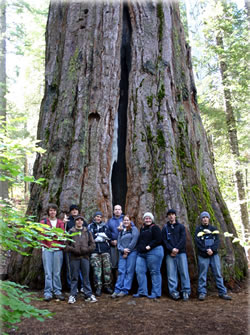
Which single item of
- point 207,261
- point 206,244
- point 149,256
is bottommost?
point 207,261

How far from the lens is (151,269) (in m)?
5.90

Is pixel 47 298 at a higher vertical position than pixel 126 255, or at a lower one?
lower

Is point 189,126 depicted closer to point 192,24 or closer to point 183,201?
point 183,201

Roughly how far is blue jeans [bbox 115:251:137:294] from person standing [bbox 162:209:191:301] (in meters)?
0.65

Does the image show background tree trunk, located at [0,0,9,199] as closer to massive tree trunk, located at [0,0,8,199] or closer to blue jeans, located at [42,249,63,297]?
massive tree trunk, located at [0,0,8,199]

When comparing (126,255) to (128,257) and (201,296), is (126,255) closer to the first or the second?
(128,257)

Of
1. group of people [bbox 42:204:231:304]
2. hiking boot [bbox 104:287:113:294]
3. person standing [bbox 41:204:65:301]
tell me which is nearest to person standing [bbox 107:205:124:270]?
group of people [bbox 42:204:231:304]

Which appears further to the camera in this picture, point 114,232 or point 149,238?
point 114,232

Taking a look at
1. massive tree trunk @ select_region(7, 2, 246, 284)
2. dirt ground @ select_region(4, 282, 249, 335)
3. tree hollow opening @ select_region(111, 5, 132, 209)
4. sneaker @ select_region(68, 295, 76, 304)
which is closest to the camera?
dirt ground @ select_region(4, 282, 249, 335)

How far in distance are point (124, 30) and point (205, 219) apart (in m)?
5.23

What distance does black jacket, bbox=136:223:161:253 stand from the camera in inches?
233

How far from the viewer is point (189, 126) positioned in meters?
8.06

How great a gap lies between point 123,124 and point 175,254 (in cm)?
360

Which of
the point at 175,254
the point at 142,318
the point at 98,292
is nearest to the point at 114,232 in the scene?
the point at 98,292
